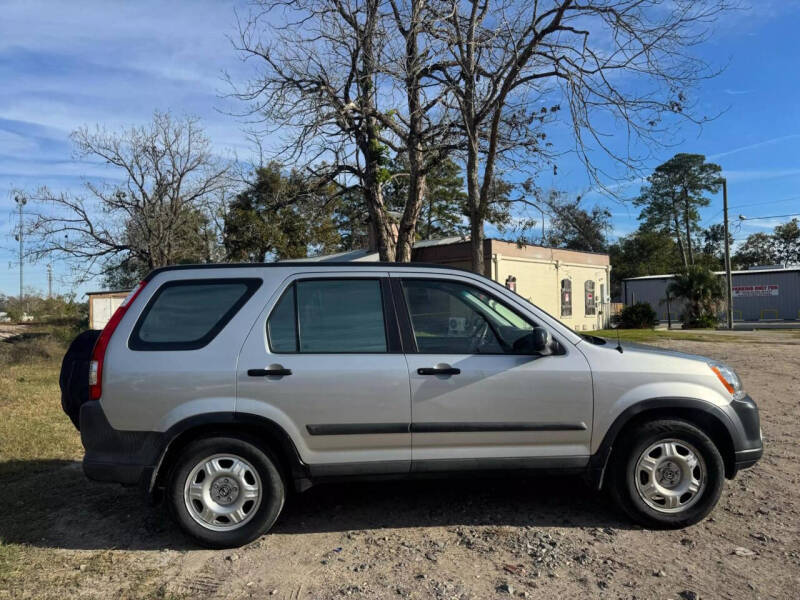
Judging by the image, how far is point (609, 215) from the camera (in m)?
66.7

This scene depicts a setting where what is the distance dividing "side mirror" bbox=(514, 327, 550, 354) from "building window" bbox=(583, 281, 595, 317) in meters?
32.7

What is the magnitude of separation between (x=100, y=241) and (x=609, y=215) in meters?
55.2

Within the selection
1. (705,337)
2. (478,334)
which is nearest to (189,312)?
(478,334)

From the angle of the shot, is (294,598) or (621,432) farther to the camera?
(621,432)

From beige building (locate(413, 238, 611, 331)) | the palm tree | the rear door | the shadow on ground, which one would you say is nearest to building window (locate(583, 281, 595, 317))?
beige building (locate(413, 238, 611, 331))

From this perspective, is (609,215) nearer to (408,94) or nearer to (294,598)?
(408,94)

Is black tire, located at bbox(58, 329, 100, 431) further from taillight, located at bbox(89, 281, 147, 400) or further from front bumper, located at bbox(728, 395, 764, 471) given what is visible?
front bumper, located at bbox(728, 395, 764, 471)

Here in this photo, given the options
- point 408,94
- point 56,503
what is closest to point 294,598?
point 56,503

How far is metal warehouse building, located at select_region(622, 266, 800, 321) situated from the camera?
43.8 m

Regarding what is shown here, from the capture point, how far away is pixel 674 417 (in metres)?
4.17

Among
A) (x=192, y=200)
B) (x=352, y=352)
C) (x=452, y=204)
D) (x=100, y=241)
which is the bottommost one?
(x=352, y=352)

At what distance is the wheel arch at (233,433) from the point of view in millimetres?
3855

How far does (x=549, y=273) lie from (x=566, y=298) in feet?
7.04

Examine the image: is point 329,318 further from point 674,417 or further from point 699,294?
point 699,294
